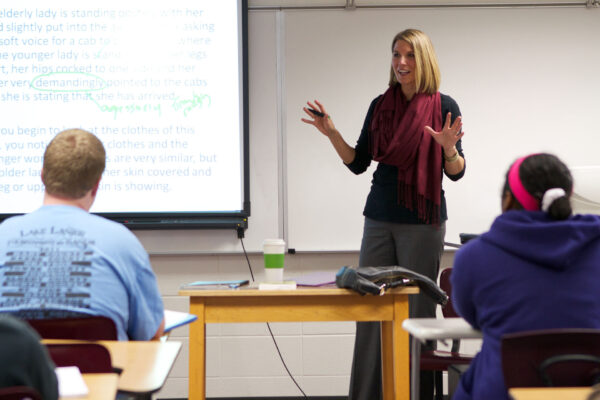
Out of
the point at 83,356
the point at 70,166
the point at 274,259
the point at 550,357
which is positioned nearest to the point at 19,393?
the point at 83,356

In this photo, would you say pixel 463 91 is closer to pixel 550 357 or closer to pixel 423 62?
pixel 423 62

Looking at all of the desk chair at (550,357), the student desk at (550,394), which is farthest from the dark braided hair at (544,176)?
the student desk at (550,394)

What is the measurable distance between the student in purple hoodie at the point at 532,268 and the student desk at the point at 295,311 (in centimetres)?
61

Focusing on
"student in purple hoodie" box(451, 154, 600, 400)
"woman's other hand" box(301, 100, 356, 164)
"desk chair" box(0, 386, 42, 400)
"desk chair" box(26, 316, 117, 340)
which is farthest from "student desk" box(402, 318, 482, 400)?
"woman's other hand" box(301, 100, 356, 164)

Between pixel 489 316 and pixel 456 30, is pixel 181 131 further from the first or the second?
pixel 489 316

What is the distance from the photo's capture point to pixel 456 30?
382 cm

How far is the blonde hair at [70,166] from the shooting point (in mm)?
1679

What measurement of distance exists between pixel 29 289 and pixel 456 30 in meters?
3.03

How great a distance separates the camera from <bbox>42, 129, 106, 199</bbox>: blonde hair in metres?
1.68

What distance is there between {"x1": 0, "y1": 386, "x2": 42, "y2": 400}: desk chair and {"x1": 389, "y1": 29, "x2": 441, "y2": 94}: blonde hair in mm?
2224

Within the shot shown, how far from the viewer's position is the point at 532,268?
1.54 m

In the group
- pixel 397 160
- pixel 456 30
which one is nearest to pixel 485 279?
pixel 397 160

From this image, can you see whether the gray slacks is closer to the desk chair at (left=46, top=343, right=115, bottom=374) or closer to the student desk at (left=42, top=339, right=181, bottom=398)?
the student desk at (left=42, top=339, right=181, bottom=398)

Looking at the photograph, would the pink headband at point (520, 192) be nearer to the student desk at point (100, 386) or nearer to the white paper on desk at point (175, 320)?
the white paper on desk at point (175, 320)
